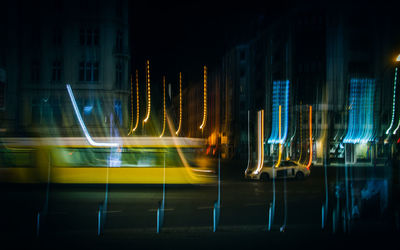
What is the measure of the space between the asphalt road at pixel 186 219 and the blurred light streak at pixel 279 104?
82.0ft

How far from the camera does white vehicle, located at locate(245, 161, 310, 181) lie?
22.9 meters

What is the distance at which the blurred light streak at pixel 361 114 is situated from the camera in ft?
122

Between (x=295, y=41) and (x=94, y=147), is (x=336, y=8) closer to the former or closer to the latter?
(x=295, y=41)

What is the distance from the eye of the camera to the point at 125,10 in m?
33.5

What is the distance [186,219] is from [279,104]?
3259 cm

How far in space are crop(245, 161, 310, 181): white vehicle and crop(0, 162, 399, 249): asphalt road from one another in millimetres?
6932

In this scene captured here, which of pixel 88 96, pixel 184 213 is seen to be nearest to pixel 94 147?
pixel 184 213

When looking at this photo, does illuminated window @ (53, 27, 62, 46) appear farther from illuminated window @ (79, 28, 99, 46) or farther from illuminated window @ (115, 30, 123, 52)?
illuminated window @ (115, 30, 123, 52)

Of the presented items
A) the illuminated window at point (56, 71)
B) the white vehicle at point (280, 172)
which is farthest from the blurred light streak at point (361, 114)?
the illuminated window at point (56, 71)

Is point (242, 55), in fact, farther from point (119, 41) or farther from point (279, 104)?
point (119, 41)

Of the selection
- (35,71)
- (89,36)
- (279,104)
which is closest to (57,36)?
(89,36)

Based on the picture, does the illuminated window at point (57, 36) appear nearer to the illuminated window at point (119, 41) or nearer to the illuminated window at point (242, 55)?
the illuminated window at point (119, 41)

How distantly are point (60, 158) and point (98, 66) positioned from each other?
54.5ft

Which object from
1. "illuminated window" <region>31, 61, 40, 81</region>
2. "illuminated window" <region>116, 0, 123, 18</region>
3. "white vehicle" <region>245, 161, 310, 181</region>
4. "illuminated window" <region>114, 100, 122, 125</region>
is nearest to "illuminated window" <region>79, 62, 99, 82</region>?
"illuminated window" <region>114, 100, 122, 125</region>
